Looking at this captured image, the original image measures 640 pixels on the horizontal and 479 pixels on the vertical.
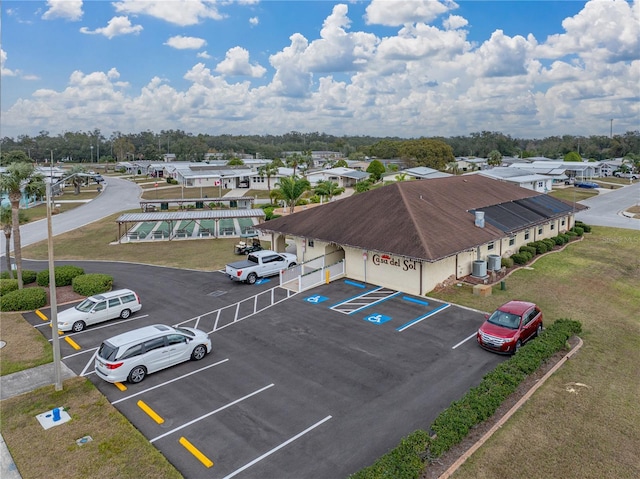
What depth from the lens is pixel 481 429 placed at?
1317 cm

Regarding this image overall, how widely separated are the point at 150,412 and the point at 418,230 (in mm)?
18106

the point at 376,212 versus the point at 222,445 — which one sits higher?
the point at 376,212

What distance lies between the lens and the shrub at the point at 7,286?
27106mm

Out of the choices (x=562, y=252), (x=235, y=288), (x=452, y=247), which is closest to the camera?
(x=452, y=247)

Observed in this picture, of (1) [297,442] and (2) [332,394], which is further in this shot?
(2) [332,394]

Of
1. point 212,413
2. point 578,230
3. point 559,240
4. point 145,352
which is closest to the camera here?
point 212,413

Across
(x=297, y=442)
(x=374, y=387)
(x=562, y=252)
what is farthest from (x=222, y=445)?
(x=562, y=252)

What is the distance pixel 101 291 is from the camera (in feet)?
91.2

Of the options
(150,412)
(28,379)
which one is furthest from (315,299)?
(28,379)

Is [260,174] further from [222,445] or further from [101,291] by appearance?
[222,445]

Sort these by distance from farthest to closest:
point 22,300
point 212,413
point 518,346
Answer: point 22,300 → point 518,346 → point 212,413

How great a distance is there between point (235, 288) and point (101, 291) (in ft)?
26.8

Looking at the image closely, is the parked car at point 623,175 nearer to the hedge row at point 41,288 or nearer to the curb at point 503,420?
the curb at point 503,420

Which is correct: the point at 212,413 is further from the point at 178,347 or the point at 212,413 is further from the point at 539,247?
the point at 539,247
